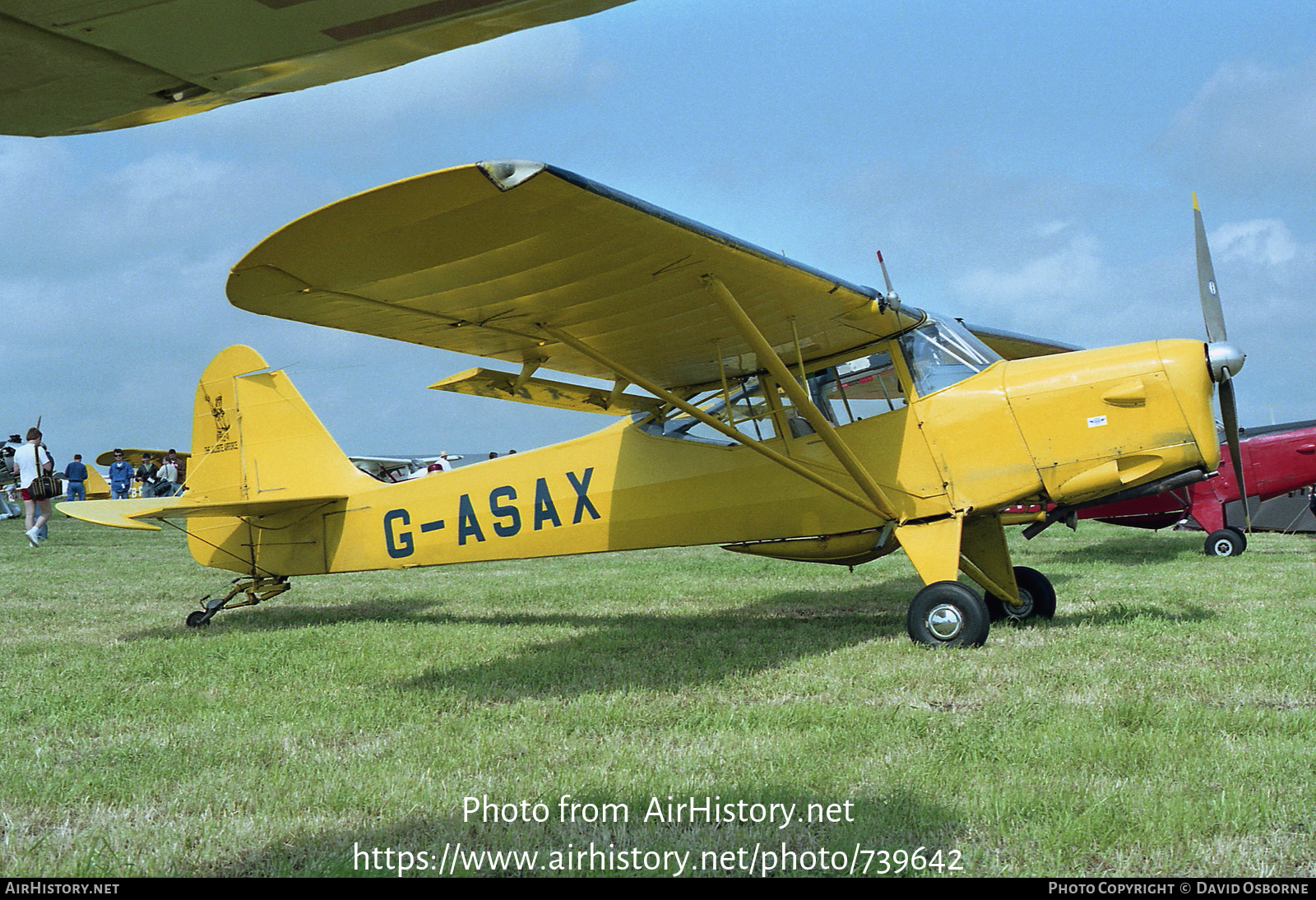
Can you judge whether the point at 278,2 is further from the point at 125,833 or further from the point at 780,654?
the point at 780,654

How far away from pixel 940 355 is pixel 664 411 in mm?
2122

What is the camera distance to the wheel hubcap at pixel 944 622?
5.71 meters

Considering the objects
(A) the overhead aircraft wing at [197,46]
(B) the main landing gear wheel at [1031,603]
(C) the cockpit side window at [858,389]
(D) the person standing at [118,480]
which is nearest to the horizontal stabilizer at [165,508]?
(C) the cockpit side window at [858,389]

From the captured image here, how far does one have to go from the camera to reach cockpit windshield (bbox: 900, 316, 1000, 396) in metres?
6.44

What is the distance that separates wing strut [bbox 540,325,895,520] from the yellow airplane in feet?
0.08

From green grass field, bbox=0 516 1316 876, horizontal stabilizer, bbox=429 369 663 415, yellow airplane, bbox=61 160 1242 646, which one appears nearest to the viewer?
green grass field, bbox=0 516 1316 876

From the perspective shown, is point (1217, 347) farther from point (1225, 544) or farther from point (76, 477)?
point (76, 477)

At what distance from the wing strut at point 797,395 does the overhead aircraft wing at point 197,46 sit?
3440 mm

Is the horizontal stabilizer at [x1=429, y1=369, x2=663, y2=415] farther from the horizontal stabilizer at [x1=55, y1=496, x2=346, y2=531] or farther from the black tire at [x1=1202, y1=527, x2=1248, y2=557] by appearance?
the black tire at [x1=1202, y1=527, x2=1248, y2=557]

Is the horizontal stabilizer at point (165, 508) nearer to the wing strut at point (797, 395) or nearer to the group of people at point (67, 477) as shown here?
the wing strut at point (797, 395)

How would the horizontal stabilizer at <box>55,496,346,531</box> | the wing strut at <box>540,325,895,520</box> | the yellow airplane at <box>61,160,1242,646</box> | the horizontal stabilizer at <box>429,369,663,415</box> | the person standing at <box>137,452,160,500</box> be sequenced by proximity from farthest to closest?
1. the person standing at <box>137,452,160,500</box>
2. the horizontal stabilizer at <box>55,496,346,531</box>
3. the horizontal stabilizer at <box>429,369,663,415</box>
4. the wing strut at <box>540,325,895,520</box>
5. the yellow airplane at <box>61,160,1242,646</box>

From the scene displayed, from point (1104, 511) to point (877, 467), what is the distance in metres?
8.85

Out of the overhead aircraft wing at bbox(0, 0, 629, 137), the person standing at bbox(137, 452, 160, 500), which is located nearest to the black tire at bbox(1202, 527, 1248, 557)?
the overhead aircraft wing at bbox(0, 0, 629, 137)
